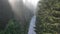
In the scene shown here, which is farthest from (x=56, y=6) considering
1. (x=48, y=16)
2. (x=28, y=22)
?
(x=28, y=22)

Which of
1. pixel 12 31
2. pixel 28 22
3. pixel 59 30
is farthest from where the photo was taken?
pixel 28 22

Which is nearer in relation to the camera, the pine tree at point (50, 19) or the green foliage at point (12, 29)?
the pine tree at point (50, 19)

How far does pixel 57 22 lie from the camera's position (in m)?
0.74

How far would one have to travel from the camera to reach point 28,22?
0.95 meters

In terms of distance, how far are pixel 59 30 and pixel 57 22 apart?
0.14 ft

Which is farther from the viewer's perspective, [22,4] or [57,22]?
[22,4]

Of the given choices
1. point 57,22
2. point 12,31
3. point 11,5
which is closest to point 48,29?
point 57,22

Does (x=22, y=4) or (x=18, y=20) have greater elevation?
(x=22, y=4)

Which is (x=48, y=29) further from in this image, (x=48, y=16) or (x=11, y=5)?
(x=11, y=5)

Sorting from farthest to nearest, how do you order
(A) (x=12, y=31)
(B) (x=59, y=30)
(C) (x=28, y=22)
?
(C) (x=28, y=22) → (A) (x=12, y=31) → (B) (x=59, y=30)

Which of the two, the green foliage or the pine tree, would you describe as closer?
the pine tree

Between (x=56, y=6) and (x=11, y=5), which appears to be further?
(x=11, y=5)

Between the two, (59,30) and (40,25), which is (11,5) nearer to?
A: (40,25)

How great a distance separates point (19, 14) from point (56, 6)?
0.95 feet
